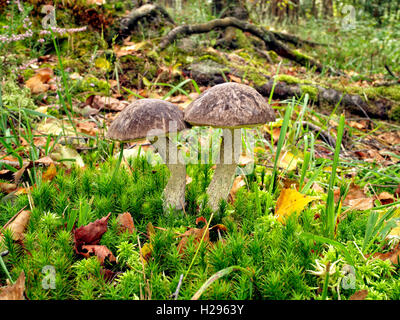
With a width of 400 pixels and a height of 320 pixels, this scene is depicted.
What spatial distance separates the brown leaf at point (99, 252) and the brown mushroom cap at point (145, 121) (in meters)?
0.61

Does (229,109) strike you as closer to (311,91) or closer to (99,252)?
(99,252)

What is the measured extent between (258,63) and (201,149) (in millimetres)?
3279

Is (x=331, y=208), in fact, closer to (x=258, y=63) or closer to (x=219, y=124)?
(x=219, y=124)

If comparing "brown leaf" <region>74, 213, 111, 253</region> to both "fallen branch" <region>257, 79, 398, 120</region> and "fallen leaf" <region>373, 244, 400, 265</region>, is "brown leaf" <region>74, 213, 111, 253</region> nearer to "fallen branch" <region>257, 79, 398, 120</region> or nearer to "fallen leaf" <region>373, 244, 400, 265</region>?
"fallen leaf" <region>373, 244, 400, 265</region>

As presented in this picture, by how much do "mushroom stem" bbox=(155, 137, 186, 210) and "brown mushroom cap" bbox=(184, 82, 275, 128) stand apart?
33 centimetres

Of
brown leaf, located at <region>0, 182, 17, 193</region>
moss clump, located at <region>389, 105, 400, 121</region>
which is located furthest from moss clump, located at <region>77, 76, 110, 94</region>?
moss clump, located at <region>389, 105, 400, 121</region>

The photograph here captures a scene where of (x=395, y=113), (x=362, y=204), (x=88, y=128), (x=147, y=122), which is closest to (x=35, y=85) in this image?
(x=88, y=128)

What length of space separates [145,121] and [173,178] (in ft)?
1.65

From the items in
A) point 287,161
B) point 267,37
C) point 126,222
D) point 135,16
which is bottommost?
point 287,161

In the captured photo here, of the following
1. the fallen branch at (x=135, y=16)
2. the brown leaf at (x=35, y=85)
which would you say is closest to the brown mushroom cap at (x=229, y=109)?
the brown leaf at (x=35, y=85)

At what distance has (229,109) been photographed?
5.18 ft

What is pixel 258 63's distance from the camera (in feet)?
18.1

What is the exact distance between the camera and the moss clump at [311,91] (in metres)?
4.32
